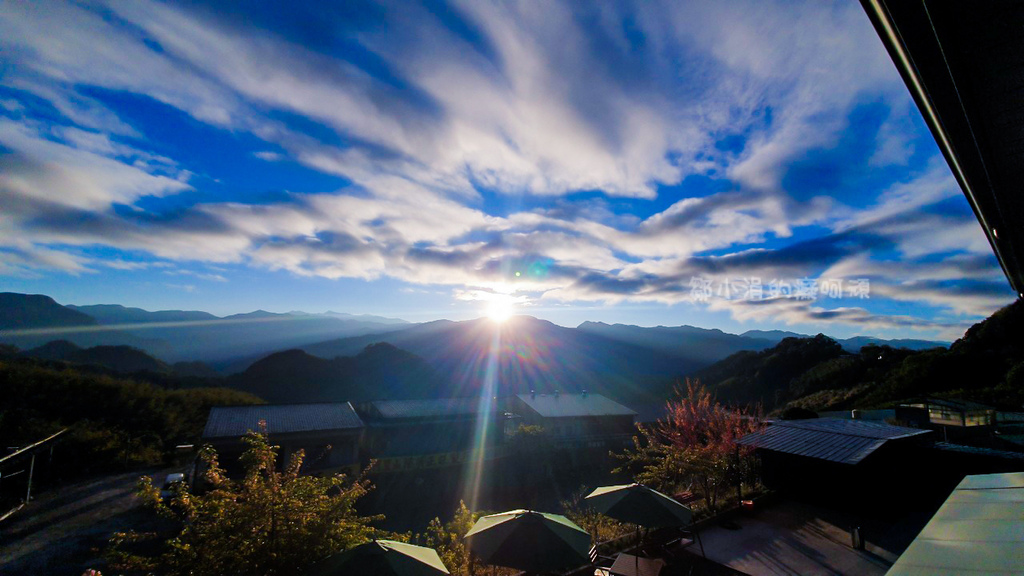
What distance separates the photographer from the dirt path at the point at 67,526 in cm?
1350

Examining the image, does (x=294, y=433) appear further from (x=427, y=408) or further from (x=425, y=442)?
(x=427, y=408)

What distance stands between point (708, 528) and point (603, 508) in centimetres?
594

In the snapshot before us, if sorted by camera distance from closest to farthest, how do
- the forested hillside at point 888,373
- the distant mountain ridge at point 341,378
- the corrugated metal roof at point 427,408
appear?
the corrugated metal roof at point 427,408 → the forested hillside at point 888,373 → the distant mountain ridge at point 341,378

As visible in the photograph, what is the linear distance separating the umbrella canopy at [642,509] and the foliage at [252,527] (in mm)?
5741

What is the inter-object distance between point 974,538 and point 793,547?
9.79 meters

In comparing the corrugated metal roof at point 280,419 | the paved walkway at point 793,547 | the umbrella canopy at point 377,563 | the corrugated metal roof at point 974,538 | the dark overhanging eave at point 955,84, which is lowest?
the corrugated metal roof at point 280,419

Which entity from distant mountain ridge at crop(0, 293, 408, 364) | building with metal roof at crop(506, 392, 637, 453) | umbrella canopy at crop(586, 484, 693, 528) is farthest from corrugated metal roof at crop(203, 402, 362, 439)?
distant mountain ridge at crop(0, 293, 408, 364)

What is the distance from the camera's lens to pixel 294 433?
926 inches

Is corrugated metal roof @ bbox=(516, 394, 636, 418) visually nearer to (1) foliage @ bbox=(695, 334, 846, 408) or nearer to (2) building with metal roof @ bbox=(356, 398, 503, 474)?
(2) building with metal roof @ bbox=(356, 398, 503, 474)

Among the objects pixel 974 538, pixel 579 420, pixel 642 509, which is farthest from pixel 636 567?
pixel 579 420

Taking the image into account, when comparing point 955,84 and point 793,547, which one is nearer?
point 955,84

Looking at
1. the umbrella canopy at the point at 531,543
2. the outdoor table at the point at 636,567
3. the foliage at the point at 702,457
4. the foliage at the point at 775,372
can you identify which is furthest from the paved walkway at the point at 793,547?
the foliage at the point at 775,372

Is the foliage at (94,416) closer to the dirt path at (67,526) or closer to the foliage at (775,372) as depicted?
the dirt path at (67,526)

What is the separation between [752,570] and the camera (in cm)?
988
